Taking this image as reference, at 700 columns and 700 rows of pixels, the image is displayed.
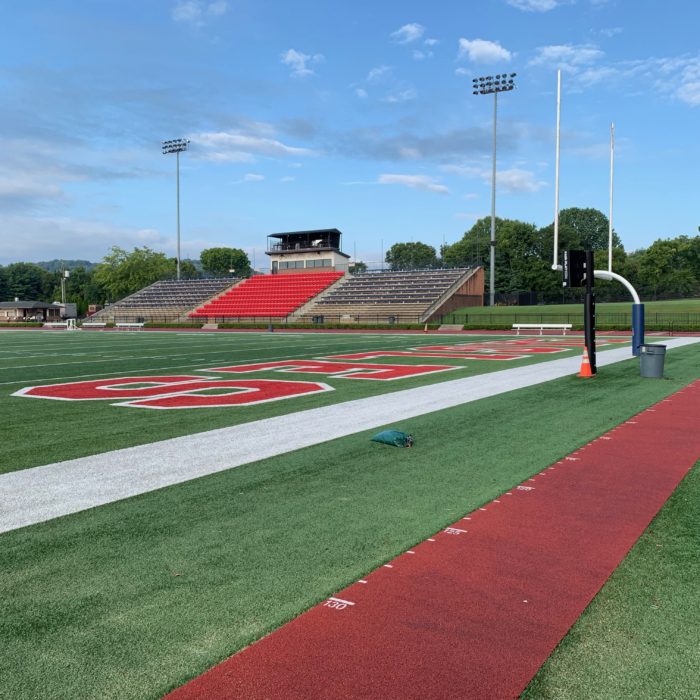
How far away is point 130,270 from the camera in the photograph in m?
92.2

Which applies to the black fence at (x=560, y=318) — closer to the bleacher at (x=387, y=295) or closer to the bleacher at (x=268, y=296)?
the bleacher at (x=387, y=295)

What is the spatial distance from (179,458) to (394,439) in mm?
2286

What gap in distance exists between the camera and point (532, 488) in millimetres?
5441

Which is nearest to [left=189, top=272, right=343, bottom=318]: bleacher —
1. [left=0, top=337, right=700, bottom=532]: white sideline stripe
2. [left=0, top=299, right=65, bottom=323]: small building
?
[left=0, top=299, right=65, bottom=323]: small building

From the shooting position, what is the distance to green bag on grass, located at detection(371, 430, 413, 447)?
22.9 ft

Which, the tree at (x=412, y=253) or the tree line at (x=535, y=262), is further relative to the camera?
the tree at (x=412, y=253)

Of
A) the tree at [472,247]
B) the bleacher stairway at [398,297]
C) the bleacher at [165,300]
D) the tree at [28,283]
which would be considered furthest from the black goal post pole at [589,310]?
the tree at [28,283]

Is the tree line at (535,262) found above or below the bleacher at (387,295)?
above

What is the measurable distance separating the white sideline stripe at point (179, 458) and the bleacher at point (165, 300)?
55731mm

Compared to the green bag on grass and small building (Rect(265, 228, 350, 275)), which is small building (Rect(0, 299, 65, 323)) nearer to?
small building (Rect(265, 228, 350, 275))

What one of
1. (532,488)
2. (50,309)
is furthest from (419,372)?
(50,309)

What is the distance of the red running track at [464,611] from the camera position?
260cm

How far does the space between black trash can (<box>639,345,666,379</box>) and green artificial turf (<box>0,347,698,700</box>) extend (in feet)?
23.7

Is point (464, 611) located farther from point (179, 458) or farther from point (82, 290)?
point (82, 290)
